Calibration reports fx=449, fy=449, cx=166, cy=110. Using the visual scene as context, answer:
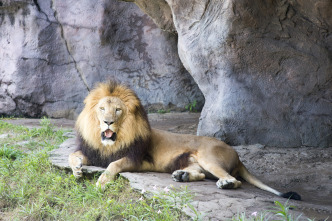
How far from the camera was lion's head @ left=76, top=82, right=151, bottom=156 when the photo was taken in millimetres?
4703

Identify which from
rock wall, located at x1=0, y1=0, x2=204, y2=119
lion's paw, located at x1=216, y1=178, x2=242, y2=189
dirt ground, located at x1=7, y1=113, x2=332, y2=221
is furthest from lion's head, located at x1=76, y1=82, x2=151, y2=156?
rock wall, located at x1=0, y1=0, x2=204, y2=119

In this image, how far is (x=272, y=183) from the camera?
538 centimetres

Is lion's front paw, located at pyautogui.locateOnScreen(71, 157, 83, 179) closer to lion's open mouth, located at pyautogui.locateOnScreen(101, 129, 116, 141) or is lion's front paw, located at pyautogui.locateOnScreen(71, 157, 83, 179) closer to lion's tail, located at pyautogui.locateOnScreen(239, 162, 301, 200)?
lion's open mouth, located at pyautogui.locateOnScreen(101, 129, 116, 141)

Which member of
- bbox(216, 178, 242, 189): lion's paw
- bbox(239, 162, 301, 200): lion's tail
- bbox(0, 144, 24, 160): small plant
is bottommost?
bbox(0, 144, 24, 160): small plant

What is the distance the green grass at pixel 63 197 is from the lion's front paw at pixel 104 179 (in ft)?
0.18

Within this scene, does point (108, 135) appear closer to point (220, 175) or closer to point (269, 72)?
point (220, 175)

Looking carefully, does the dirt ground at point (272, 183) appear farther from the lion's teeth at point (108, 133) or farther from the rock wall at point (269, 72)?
the lion's teeth at point (108, 133)

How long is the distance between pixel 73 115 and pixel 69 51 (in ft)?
4.76

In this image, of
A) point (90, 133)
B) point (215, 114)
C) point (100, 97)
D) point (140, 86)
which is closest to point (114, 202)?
point (90, 133)

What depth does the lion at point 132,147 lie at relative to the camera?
468cm

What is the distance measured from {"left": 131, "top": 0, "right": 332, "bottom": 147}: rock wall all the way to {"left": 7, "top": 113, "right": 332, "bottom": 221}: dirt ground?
12.0 inches

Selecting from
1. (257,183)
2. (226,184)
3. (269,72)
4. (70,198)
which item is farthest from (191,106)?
(70,198)

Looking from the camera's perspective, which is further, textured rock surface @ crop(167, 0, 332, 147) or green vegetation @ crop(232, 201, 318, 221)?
textured rock surface @ crop(167, 0, 332, 147)

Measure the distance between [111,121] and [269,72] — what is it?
2.83 m
